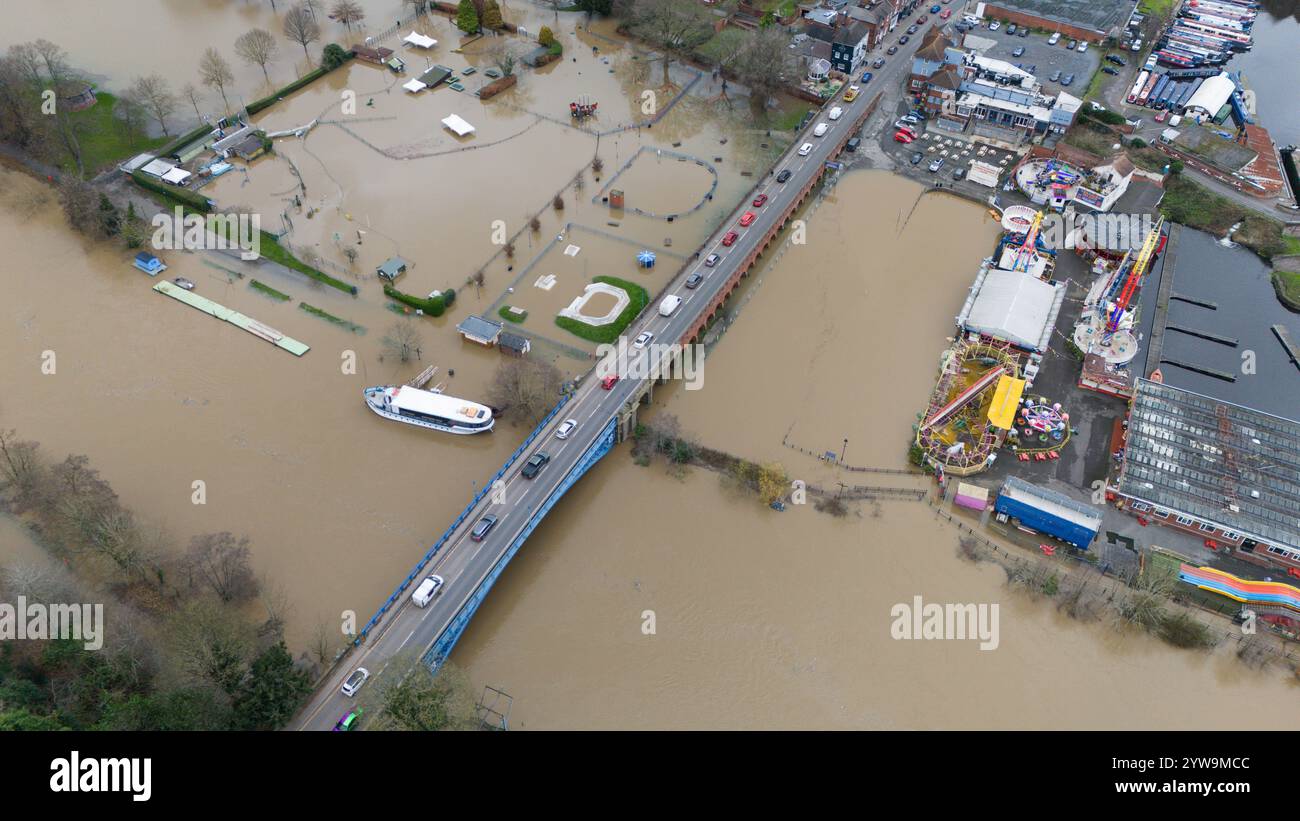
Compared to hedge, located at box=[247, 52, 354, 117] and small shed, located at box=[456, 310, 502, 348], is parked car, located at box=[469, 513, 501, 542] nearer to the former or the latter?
small shed, located at box=[456, 310, 502, 348]

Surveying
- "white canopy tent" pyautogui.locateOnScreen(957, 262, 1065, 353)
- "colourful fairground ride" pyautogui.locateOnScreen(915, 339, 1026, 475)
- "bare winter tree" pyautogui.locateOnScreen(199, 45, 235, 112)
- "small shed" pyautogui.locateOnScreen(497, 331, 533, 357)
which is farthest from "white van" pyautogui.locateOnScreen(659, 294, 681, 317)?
"bare winter tree" pyautogui.locateOnScreen(199, 45, 235, 112)

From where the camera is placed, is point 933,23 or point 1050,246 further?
point 933,23

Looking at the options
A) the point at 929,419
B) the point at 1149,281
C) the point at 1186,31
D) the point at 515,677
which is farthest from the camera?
the point at 1186,31

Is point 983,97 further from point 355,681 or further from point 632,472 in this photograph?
point 355,681

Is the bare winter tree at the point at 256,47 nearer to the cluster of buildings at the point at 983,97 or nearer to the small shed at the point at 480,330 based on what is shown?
the small shed at the point at 480,330

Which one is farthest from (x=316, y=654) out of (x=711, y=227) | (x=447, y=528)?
(x=711, y=227)

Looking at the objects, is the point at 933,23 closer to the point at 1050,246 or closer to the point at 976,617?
the point at 1050,246
